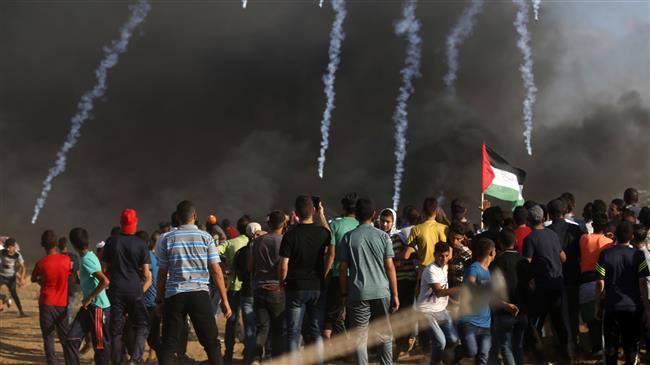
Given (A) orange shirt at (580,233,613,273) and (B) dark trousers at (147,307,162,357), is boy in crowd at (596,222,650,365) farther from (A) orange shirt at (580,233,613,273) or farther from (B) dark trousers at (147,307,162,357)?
(B) dark trousers at (147,307,162,357)

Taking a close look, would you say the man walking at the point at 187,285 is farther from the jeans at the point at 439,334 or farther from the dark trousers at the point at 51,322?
the jeans at the point at 439,334

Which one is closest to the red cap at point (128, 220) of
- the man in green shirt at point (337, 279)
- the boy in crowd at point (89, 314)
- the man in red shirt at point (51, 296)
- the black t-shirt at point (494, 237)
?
the boy in crowd at point (89, 314)

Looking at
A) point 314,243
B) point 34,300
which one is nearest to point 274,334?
point 314,243

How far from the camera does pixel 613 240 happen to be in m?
8.95

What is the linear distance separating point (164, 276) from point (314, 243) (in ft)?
4.69

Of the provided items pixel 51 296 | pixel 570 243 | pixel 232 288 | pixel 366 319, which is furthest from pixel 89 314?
pixel 570 243

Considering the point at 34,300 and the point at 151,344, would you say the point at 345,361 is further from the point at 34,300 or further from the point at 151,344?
the point at 34,300

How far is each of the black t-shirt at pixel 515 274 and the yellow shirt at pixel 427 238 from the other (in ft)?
3.39

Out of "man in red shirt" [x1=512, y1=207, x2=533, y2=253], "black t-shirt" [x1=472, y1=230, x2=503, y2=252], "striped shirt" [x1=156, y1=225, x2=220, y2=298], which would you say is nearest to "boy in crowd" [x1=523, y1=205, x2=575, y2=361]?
"black t-shirt" [x1=472, y1=230, x2=503, y2=252]

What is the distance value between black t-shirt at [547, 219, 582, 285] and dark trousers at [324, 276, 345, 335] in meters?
2.38

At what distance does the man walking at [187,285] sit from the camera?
23.6ft

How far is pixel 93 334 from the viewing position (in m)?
8.66

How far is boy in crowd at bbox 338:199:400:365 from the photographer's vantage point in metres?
7.73

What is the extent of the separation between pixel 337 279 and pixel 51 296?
9.80ft
